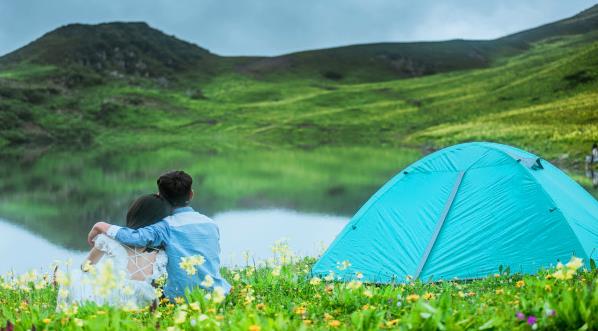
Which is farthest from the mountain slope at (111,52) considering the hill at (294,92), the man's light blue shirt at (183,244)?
the man's light blue shirt at (183,244)

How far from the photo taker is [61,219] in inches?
879

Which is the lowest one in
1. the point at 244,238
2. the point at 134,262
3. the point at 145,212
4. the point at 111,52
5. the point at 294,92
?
the point at 244,238

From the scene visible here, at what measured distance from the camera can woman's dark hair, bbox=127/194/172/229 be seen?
720 cm

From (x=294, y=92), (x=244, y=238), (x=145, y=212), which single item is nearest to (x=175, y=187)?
(x=145, y=212)

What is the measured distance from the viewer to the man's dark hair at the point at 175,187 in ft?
24.0

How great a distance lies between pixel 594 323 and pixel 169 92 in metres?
121

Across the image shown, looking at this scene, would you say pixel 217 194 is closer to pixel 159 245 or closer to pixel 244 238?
pixel 244 238

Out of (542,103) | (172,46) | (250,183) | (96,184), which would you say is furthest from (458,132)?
(172,46)

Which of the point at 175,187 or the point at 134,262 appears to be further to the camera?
the point at 175,187

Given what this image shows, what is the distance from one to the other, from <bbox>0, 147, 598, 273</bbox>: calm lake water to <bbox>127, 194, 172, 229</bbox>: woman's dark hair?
7.07 meters

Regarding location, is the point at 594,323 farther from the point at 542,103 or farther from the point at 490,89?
the point at 490,89

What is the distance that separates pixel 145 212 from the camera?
23.7 ft

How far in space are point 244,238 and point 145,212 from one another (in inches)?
428

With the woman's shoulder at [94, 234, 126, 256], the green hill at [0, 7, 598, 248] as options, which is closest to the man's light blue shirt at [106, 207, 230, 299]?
the woman's shoulder at [94, 234, 126, 256]
